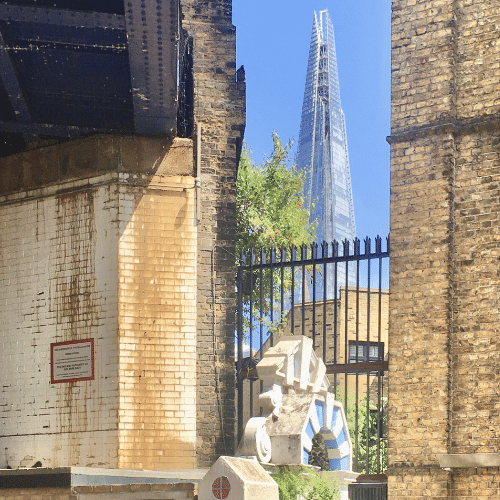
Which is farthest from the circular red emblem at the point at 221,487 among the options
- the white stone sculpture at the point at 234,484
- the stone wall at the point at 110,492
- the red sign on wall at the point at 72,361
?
the red sign on wall at the point at 72,361

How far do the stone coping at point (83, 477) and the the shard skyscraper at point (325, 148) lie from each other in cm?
16474

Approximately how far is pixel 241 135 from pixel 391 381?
4.25 metres

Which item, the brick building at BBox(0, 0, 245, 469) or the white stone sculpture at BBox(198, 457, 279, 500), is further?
the brick building at BBox(0, 0, 245, 469)

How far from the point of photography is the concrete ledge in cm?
957

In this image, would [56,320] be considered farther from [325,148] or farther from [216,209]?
[325,148]

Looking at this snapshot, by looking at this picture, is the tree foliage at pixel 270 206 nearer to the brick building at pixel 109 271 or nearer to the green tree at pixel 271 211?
the green tree at pixel 271 211

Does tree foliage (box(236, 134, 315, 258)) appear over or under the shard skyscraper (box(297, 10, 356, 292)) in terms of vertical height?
under

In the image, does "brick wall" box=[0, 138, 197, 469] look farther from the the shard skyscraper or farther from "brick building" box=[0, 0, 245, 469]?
the the shard skyscraper

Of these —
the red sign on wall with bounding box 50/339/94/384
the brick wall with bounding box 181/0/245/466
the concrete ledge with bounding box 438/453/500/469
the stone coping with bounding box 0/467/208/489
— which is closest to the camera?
the concrete ledge with bounding box 438/453/500/469

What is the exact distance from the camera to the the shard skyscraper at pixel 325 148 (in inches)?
7036

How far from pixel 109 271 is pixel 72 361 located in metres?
1.15

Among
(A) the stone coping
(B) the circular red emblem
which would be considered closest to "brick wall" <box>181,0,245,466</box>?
(A) the stone coping

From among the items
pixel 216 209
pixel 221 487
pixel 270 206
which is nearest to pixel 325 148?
pixel 270 206

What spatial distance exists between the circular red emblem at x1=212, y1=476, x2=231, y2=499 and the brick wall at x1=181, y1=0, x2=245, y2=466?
3.32 meters
